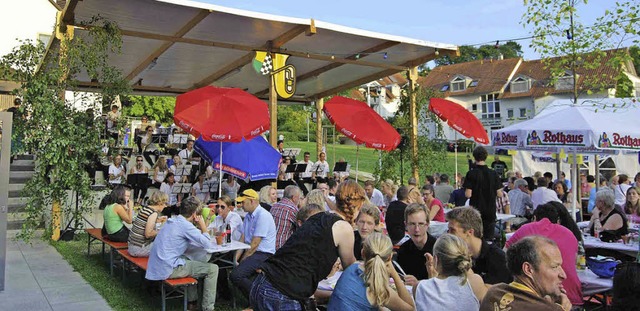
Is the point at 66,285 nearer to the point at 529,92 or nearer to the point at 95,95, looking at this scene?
the point at 95,95

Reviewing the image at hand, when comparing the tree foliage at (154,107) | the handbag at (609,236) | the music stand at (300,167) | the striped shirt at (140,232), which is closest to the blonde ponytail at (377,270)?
the striped shirt at (140,232)

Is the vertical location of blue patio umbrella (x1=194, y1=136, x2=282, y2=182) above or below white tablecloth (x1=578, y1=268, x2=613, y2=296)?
above

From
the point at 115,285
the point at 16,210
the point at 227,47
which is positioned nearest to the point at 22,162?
the point at 16,210

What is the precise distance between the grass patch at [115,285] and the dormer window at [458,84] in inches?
1963

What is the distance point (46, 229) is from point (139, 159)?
184 inches

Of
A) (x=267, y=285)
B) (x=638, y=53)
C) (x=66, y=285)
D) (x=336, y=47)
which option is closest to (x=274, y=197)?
(x=66, y=285)

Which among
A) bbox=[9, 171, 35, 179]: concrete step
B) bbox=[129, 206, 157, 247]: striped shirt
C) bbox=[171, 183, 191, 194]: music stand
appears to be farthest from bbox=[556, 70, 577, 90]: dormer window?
bbox=[9, 171, 35, 179]: concrete step

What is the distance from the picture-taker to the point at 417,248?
4.54 meters

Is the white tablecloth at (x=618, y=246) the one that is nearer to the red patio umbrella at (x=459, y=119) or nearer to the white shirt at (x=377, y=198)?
the white shirt at (x=377, y=198)

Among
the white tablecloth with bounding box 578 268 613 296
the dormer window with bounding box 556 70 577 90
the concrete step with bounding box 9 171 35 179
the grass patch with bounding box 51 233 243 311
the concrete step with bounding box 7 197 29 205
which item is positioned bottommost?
the grass patch with bounding box 51 233 243 311

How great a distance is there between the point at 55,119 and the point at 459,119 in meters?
8.47

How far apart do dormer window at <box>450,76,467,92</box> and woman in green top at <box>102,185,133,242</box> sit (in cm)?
5050

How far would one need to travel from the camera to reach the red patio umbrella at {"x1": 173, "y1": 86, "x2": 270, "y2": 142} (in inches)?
321

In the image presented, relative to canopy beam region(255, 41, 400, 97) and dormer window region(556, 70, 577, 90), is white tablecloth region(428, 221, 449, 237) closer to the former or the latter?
dormer window region(556, 70, 577, 90)
